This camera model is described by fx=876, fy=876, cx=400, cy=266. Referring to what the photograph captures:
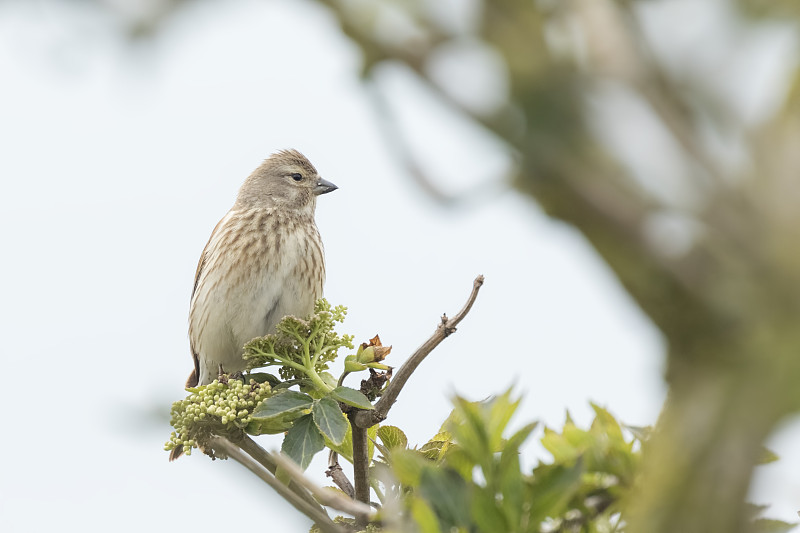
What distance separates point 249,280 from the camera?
20.3 feet

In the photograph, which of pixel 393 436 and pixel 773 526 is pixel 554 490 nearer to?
pixel 773 526

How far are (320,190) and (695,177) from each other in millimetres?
6471

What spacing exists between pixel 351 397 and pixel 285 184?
15.3 feet

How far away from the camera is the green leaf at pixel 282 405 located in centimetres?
277

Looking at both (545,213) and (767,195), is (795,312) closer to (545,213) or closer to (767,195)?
(767,195)

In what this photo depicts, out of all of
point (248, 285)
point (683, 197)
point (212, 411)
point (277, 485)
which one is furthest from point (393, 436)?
point (248, 285)

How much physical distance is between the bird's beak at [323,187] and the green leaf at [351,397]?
4563 millimetres

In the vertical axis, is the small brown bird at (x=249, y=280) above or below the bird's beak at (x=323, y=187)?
below

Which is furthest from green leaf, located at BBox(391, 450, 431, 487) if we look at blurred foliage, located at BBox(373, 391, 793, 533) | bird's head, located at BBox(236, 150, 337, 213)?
bird's head, located at BBox(236, 150, 337, 213)

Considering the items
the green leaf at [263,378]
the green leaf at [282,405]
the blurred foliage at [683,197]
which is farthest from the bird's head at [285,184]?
the blurred foliage at [683,197]

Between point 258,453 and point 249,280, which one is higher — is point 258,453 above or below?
below

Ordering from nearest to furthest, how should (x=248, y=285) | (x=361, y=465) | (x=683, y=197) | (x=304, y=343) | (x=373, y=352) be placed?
(x=683, y=197), (x=361, y=465), (x=373, y=352), (x=304, y=343), (x=248, y=285)

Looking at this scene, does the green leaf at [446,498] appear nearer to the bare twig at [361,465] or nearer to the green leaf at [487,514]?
the green leaf at [487,514]

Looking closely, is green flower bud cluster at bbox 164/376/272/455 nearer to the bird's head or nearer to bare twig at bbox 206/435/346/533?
bare twig at bbox 206/435/346/533
